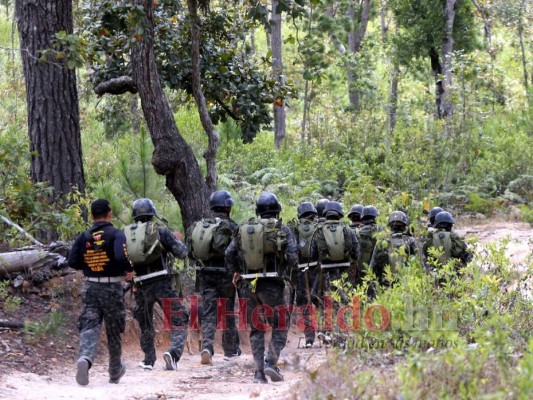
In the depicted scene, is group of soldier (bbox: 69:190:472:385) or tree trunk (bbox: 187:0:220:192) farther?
tree trunk (bbox: 187:0:220:192)

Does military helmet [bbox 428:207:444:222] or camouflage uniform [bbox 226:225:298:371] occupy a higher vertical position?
military helmet [bbox 428:207:444:222]

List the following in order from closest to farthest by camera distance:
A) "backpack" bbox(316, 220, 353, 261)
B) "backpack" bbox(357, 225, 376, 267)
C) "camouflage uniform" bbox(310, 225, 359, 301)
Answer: "backpack" bbox(316, 220, 353, 261)
"camouflage uniform" bbox(310, 225, 359, 301)
"backpack" bbox(357, 225, 376, 267)

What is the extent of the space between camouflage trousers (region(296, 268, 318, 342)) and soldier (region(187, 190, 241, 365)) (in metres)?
1.03

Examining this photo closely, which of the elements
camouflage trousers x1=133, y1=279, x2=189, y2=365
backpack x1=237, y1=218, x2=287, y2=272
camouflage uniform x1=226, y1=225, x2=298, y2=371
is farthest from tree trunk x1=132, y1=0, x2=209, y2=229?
backpack x1=237, y1=218, x2=287, y2=272

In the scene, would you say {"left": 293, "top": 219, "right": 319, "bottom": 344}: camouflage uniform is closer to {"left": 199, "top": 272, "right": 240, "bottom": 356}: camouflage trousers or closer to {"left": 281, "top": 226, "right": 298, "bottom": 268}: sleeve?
{"left": 199, "top": 272, "right": 240, "bottom": 356}: camouflage trousers

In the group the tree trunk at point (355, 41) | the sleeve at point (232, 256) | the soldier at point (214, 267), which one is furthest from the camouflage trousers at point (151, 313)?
the tree trunk at point (355, 41)

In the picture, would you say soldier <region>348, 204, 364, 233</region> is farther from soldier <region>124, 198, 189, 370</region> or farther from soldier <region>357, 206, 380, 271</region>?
soldier <region>124, 198, 189, 370</region>

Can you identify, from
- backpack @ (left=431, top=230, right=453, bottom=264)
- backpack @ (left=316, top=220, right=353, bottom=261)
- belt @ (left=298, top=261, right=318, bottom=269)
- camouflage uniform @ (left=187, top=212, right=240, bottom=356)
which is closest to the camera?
camouflage uniform @ (left=187, top=212, right=240, bottom=356)

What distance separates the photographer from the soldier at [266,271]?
8.32 m

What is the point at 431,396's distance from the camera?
5.05 meters

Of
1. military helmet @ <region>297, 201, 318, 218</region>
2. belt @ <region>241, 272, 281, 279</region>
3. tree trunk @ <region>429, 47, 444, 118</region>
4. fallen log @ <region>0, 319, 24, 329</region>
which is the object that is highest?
tree trunk @ <region>429, 47, 444, 118</region>

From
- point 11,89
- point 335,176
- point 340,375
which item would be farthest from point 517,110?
point 340,375

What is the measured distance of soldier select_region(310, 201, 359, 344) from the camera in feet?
34.9

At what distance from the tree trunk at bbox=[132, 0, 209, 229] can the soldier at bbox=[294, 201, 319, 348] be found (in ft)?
4.26
